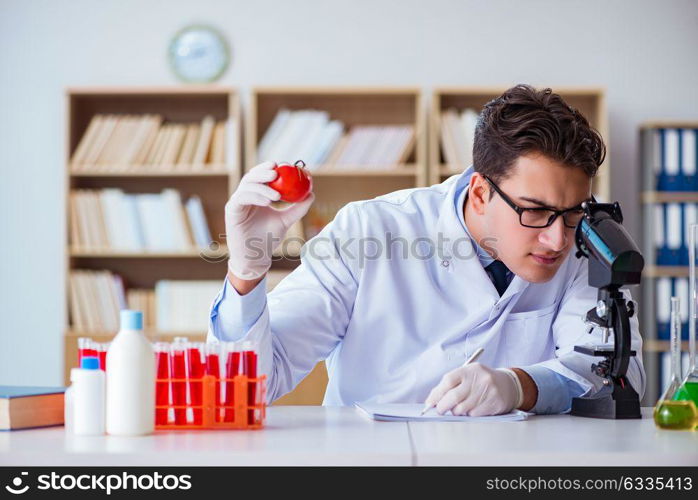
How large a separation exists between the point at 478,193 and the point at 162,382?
2.79 ft

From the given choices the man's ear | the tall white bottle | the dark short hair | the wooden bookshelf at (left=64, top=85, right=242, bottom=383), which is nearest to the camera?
the tall white bottle

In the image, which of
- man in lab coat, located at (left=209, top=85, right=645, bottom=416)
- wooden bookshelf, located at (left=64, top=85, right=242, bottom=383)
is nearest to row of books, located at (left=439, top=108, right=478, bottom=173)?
wooden bookshelf, located at (left=64, top=85, right=242, bottom=383)

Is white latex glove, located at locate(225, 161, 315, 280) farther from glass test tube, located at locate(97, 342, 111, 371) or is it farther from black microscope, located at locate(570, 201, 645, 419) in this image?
black microscope, located at locate(570, 201, 645, 419)

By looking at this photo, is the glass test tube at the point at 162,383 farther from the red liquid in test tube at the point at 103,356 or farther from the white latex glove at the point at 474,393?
the white latex glove at the point at 474,393

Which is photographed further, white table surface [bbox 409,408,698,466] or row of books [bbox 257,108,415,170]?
row of books [bbox 257,108,415,170]

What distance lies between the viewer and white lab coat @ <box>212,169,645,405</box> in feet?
5.95

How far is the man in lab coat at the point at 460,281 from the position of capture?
5.45 ft

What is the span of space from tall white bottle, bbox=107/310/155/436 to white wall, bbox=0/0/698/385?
121 inches

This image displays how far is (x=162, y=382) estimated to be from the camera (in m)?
1.27

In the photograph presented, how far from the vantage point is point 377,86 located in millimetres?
4000

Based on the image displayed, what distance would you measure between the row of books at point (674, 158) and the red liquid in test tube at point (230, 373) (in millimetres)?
3014
